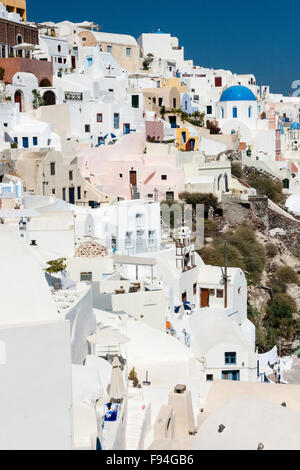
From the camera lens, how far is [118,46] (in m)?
41.8

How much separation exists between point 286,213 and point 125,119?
8.24 m

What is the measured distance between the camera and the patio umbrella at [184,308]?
16.9m

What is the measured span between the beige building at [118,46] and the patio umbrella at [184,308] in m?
26.2

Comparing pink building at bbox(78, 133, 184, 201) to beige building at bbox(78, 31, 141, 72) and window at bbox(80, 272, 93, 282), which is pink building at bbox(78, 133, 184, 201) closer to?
window at bbox(80, 272, 93, 282)

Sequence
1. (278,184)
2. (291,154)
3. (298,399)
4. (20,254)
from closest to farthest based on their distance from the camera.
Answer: (20,254), (298,399), (278,184), (291,154)

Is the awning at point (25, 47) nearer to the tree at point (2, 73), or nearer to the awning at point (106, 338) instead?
the tree at point (2, 73)

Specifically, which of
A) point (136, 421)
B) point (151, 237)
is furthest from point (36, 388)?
point (151, 237)

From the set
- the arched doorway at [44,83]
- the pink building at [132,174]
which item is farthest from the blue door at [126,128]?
the arched doorway at [44,83]

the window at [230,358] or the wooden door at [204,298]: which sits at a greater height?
the wooden door at [204,298]

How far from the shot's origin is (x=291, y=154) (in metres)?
39.3

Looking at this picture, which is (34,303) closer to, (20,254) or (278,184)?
(20,254)

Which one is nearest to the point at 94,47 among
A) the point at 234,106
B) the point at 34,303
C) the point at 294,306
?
the point at 234,106

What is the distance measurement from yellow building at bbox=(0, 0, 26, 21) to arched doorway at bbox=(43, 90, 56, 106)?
8.88m

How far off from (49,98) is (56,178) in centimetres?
763
